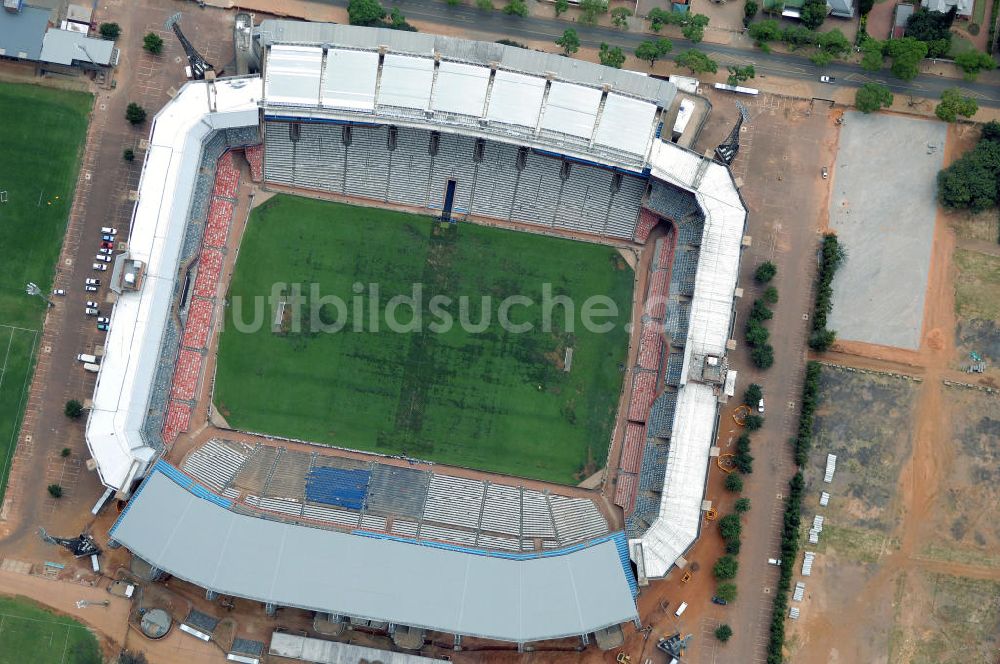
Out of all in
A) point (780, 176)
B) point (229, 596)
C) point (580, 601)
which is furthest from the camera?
point (780, 176)

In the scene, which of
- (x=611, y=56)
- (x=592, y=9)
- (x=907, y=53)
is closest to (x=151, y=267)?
(x=611, y=56)

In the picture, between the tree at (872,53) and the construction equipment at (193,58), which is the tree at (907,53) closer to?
the tree at (872,53)

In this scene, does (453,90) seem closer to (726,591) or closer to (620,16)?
(620,16)

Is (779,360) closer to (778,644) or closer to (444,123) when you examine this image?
(778,644)

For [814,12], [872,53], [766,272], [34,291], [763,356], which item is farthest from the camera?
[814,12]

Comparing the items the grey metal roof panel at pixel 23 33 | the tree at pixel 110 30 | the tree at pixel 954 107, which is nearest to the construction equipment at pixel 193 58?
the tree at pixel 110 30

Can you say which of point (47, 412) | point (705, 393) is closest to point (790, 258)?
point (705, 393)
